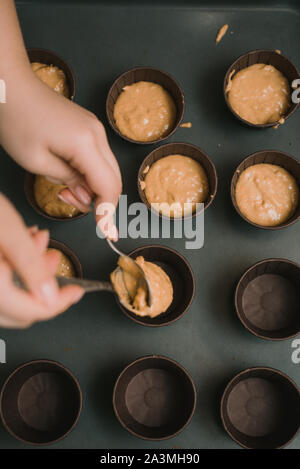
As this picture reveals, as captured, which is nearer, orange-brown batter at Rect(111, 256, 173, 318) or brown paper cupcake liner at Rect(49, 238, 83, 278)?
orange-brown batter at Rect(111, 256, 173, 318)

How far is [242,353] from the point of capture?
188 cm

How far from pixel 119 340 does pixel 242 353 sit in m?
0.53

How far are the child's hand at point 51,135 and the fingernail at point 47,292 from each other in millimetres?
479

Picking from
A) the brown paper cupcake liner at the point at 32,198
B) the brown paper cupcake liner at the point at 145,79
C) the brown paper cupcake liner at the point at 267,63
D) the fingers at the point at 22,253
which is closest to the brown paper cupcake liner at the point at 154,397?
the brown paper cupcake liner at the point at 32,198

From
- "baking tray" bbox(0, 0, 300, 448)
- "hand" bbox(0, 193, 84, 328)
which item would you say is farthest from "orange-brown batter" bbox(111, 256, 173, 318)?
"hand" bbox(0, 193, 84, 328)

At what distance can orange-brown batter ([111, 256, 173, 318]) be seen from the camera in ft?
5.50

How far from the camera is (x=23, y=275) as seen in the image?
112cm

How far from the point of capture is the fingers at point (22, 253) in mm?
1093

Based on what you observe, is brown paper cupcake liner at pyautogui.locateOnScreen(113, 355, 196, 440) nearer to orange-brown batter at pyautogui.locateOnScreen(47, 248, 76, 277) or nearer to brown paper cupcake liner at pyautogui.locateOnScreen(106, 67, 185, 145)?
orange-brown batter at pyautogui.locateOnScreen(47, 248, 76, 277)

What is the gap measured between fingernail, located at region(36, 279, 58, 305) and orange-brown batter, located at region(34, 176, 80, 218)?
0.83 m

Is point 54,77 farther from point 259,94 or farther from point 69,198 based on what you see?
point 259,94

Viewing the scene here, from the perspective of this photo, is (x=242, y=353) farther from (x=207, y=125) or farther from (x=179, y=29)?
(x=179, y=29)

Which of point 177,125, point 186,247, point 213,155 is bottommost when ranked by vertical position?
point 186,247
